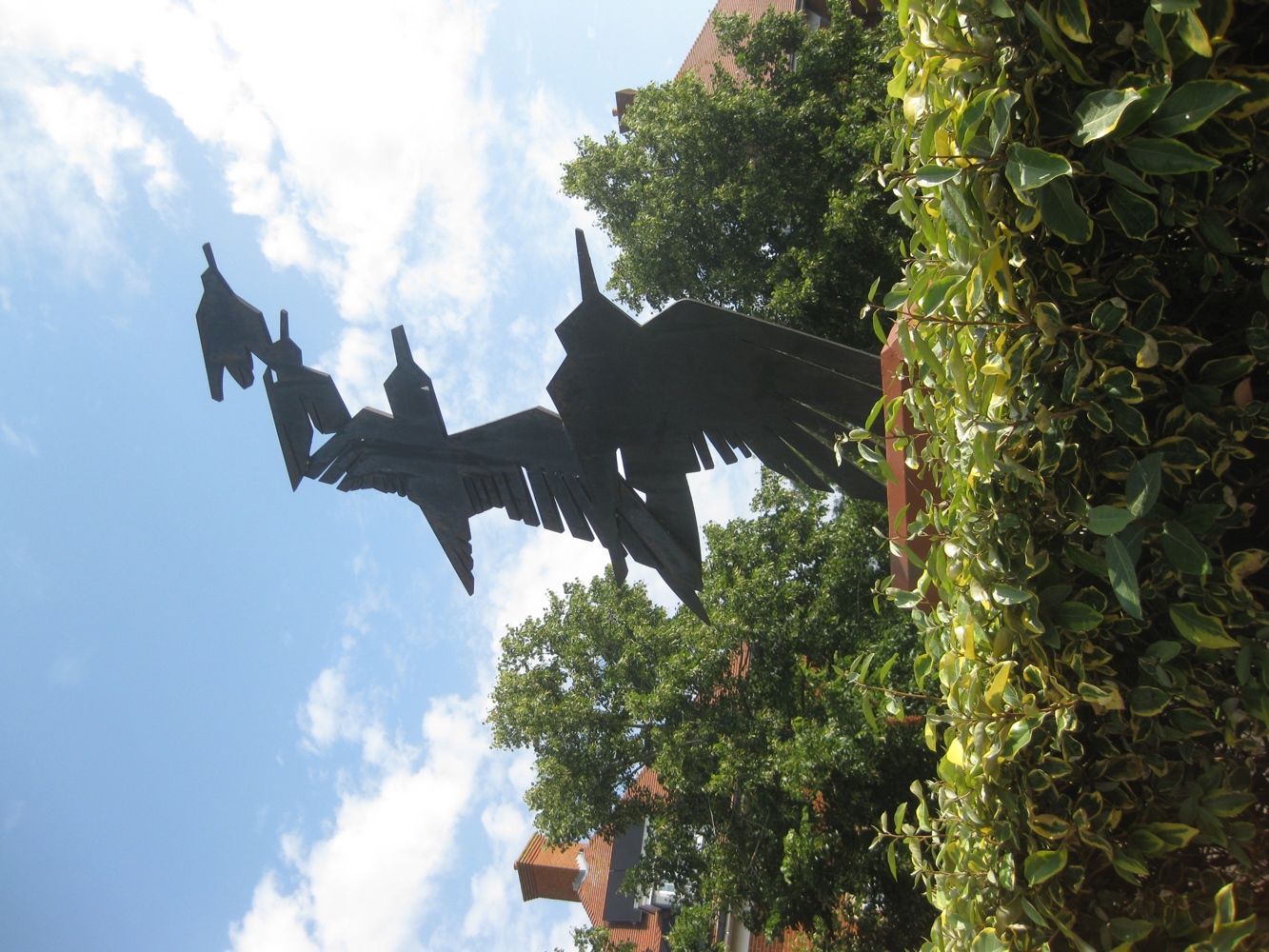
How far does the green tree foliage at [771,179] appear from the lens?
9078mm

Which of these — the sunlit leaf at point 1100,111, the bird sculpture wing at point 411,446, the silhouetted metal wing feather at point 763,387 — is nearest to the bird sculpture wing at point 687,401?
the silhouetted metal wing feather at point 763,387

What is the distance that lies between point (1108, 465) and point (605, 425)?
310 centimetres

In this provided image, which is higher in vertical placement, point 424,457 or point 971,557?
point 424,457

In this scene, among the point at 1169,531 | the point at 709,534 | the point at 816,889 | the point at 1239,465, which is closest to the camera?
the point at 1169,531

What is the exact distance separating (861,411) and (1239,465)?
2509 mm

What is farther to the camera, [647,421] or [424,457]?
[424,457]

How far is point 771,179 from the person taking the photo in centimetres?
965

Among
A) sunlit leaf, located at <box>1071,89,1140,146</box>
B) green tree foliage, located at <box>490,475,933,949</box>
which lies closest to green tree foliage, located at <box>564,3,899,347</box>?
green tree foliage, located at <box>490,475,933,949</box>

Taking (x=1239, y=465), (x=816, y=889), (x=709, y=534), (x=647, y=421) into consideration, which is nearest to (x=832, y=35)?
(x=709, y=534)

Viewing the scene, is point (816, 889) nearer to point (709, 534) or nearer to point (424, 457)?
point (709, 534)

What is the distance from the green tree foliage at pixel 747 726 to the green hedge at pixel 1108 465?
20.1 feet

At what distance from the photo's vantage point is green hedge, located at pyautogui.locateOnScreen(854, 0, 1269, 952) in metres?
1.36

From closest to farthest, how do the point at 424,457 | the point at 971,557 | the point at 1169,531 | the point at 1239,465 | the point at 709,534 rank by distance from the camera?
the point at 1169,531 → the point at 1239,465 → the point at 971,557 → the point at 424,457 → the point at 709,534

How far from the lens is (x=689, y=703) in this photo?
1008 centimetres
